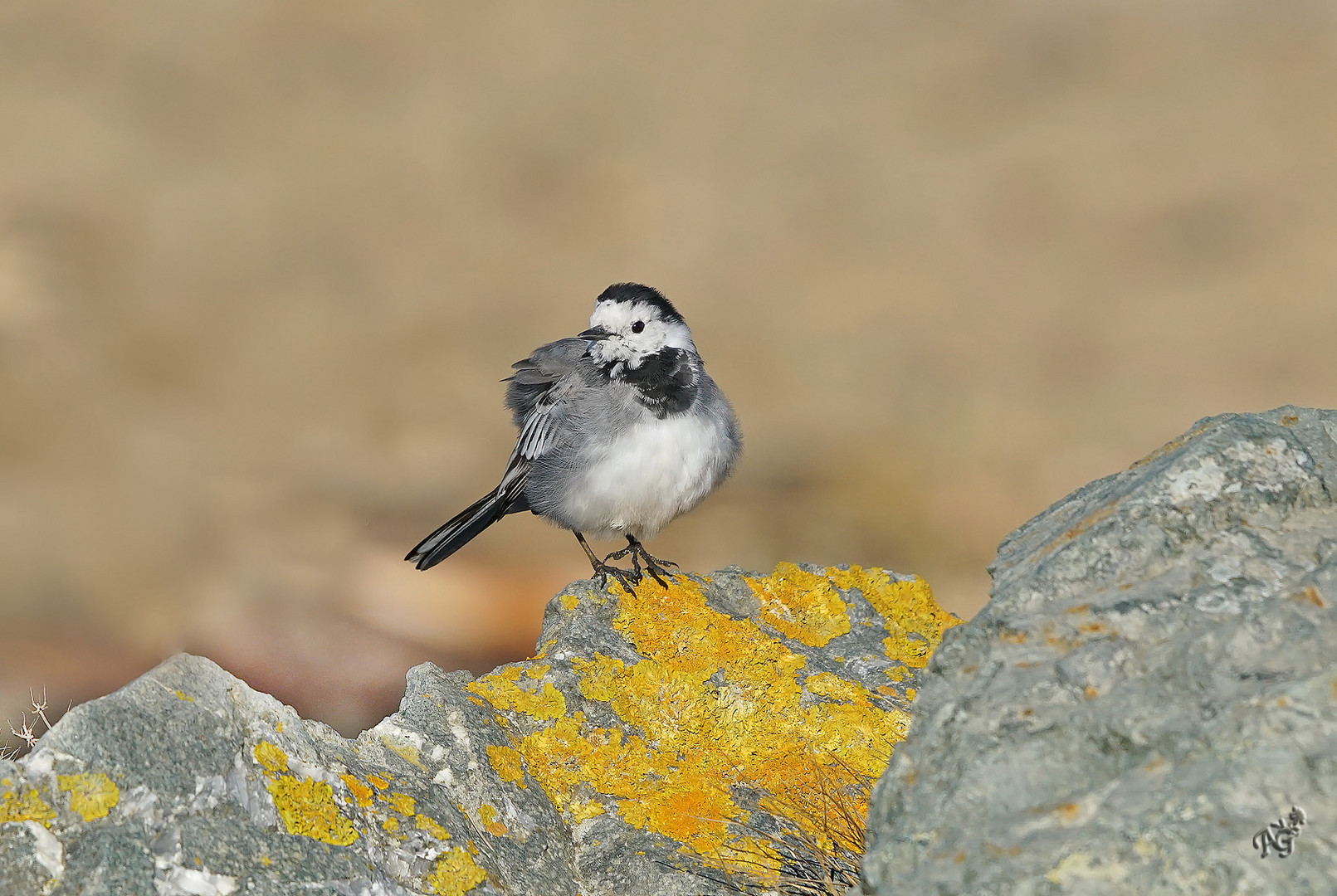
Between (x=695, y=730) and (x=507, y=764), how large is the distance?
0.84 m

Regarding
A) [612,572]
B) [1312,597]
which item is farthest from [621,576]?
[1312,597]

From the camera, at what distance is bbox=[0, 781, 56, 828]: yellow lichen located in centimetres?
255

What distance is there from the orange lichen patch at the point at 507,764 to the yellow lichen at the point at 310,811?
0.74m

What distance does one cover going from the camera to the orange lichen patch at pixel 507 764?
3.62 meters

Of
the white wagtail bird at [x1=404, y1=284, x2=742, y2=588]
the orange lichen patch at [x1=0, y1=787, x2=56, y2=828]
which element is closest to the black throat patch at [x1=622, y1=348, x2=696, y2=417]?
the white wagtail bird at [x1=404, y1=284, x2=742, y2=588]

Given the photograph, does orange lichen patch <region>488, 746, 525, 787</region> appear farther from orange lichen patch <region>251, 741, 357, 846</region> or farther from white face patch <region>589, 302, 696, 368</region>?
white face patch <region>589, 302, 696, 368</region>

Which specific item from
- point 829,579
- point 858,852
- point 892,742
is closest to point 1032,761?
point 858,852

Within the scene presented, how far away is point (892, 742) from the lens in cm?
408

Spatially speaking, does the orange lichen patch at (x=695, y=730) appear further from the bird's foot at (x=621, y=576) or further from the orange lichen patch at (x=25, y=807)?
the orange lichen patch at (x=25, y=807)

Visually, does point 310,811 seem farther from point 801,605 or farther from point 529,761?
point 801,605

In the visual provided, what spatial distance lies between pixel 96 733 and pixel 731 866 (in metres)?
1.78

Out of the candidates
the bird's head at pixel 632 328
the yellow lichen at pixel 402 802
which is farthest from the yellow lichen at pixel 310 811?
the bird's head at pixel 632 328

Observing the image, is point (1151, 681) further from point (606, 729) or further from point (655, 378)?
point (655, 378)

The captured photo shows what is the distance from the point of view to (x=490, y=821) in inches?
133
